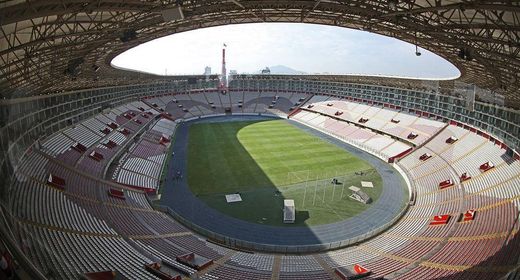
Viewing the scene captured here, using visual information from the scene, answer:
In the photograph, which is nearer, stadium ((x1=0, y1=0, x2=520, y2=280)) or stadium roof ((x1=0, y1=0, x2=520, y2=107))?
stadium roof ((x1=0, y1=0, x2=520, y2=107))

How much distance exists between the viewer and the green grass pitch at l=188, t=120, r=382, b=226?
1061 inches

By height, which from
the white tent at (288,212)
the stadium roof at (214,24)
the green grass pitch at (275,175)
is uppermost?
the stadium roof at (214,24)

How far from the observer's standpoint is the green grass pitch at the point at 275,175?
2694cm

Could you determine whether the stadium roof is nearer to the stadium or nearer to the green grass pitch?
the stadium

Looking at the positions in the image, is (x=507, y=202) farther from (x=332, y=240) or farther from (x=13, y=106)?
(x=13, y=106)

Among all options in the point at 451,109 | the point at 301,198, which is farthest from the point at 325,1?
the point at 451,109

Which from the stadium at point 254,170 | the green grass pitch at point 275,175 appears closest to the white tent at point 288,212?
the stadium at point 254,170

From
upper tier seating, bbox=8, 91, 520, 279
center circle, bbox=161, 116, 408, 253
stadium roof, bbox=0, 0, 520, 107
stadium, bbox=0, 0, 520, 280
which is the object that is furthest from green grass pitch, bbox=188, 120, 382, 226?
stadium roof, bbox=0, 0, 520, 107

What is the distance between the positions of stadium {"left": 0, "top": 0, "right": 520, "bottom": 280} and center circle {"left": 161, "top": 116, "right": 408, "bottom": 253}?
0.18 metres

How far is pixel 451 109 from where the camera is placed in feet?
139

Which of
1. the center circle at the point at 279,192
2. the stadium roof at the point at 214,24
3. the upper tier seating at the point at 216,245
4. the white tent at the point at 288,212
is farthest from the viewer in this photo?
the white tent at the point at 288,212

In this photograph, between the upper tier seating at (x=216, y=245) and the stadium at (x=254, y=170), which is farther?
the stadium at (x=254, y=170)

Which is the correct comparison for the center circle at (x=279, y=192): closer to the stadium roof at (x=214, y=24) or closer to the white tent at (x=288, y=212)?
the white tent at (x=288, y=212)

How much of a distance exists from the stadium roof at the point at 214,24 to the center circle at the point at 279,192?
1223 centimetres
